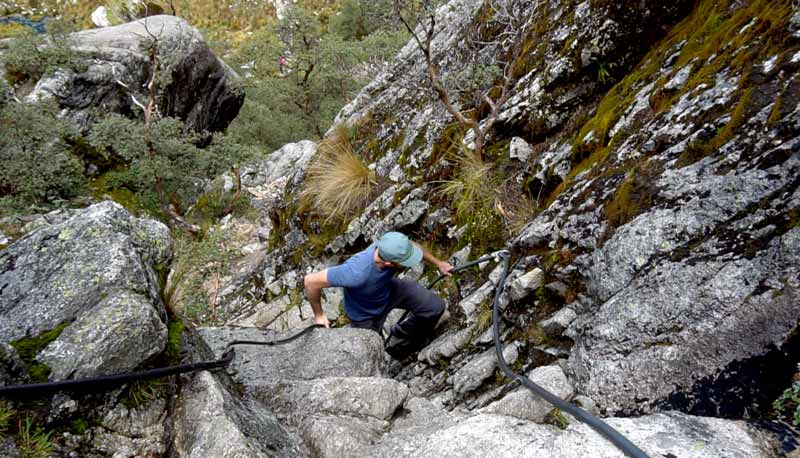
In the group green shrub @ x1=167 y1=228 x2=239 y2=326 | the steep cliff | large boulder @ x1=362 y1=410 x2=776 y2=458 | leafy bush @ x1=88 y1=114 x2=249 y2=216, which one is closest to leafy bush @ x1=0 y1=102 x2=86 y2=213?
leafy bush @ x1=88 y1=114 x2=249 y2=216

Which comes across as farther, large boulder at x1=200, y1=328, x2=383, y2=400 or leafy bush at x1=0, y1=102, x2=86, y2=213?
leafy bush at x1=0, y1=102, x2=86, y2=213

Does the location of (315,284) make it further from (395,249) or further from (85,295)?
(85,295)

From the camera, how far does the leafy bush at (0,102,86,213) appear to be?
9273 mm

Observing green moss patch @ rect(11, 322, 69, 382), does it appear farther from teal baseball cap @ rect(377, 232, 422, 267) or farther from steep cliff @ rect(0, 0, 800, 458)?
teal baseball cap @ rect(377, 232, 422, 267)

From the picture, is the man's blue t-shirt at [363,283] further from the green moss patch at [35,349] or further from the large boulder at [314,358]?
the green moss patch at [35,349]

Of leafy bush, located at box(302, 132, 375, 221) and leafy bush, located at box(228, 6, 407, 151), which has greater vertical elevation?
leafy bush, located at box(228, 6, 407, 151)

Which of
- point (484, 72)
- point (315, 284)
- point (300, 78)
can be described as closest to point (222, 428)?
point (315, 284)

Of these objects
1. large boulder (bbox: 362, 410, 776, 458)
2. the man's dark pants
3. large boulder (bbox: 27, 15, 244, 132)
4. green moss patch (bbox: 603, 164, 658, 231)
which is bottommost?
the man's dark pants

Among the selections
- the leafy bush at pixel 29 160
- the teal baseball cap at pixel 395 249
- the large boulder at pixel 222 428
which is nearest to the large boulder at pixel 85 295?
the large boulder at pixel 222 428

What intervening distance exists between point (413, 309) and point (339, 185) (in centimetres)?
382

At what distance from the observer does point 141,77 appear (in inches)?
607

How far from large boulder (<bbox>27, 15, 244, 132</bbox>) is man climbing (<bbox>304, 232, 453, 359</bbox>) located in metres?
11.7

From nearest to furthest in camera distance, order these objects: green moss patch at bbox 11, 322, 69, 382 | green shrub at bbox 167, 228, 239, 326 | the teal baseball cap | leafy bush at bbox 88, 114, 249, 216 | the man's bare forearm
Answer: green moss patch at bbox 11, 322, 69, 382, the teal baseball cap, the man's bare forearm, green shrub at bbox 167, 228, 239, 326, leafy bush at bbox 88, 114, 249, 216

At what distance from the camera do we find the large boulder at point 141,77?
45.7ft
